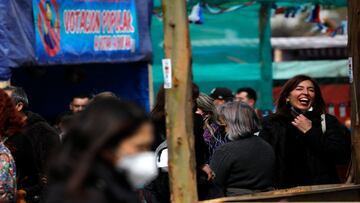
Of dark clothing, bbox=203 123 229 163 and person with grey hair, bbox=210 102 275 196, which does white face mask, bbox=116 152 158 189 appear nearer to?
person with grey hair, bbox=210 102 275 196

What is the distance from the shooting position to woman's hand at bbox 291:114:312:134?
26.1 feet

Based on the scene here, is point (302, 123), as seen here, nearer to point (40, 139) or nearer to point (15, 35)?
point (40, 139)

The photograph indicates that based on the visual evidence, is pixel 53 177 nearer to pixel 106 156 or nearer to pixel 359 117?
pixel 106 156

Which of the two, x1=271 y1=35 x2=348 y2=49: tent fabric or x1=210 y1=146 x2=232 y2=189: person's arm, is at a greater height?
x1=271 y1=35 x2=348 y2=49: tent fabric

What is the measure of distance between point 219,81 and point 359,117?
8461mm

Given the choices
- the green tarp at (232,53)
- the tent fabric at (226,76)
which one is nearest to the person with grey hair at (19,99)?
the tent fabric at (226,76)

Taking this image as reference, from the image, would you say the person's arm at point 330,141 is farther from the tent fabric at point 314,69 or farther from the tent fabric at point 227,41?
the tent fabric at point 314,69

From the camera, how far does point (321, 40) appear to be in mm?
23406

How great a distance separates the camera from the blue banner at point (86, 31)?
1125 cm

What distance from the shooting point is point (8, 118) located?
22.6 ft

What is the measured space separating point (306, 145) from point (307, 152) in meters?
0.06

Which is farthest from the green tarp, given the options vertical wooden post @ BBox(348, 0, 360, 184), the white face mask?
the white face mask

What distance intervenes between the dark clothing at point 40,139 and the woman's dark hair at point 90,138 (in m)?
4.13

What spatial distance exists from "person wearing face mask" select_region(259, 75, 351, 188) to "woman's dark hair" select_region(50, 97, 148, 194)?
443cm
